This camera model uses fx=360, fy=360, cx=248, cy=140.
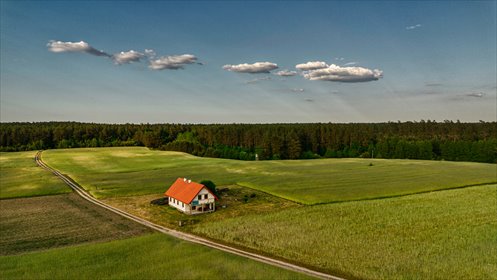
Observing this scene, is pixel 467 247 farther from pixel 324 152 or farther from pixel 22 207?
pixel 324 152

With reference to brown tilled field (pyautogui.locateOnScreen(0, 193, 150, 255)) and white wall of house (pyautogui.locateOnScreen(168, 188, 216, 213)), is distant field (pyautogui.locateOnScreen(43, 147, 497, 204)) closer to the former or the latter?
brown tilled field (pyautogui.locateOnScreen(0, 193, 150, 255))

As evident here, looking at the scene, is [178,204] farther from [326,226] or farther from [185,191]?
[326,226]

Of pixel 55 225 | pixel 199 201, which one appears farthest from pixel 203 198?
pixel 55 225

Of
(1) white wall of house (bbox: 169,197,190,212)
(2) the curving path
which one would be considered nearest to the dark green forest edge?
(1) white wall of house (bbox: 169,197,190,212)

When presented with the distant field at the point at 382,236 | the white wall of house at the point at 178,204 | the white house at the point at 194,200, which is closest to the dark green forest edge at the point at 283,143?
the white wall of house at the point at 178,204

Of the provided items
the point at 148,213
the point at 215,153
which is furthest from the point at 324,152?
the point at 148,213
